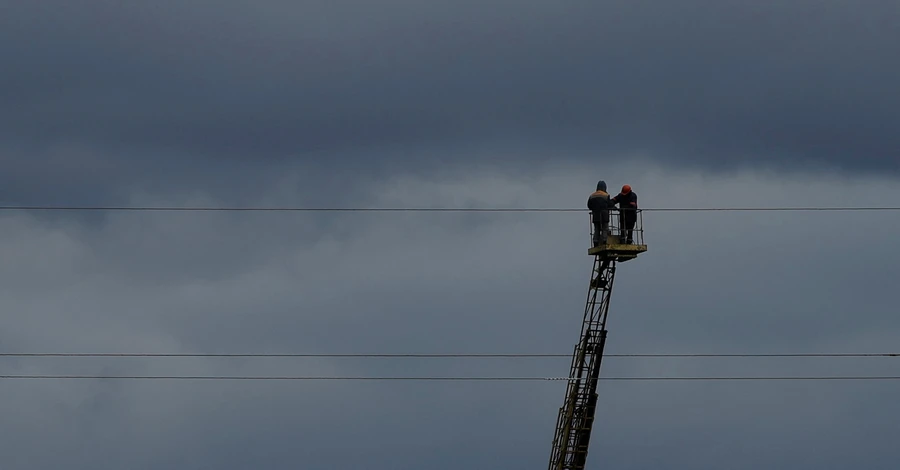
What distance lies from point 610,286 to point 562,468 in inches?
352

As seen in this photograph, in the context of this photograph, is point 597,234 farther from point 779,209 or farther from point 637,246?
point 779,209

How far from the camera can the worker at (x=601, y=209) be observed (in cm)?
6506

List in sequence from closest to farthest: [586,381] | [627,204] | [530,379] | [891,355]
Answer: [530,379] → [891,355] → [627,204] → [586,381]

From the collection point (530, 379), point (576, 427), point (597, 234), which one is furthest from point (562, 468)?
point (530, 379)

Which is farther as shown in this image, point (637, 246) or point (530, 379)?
point (637, 246)

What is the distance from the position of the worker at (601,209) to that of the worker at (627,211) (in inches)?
17.3

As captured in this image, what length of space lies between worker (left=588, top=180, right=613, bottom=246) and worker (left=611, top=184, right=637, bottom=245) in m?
0.44

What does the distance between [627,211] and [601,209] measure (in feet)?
3.62

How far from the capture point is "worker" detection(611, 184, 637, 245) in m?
64.9

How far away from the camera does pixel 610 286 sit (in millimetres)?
67875

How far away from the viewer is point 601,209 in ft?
214

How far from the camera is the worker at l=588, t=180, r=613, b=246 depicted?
65.1 m

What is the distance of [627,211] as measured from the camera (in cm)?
6512

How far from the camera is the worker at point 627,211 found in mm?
64938
